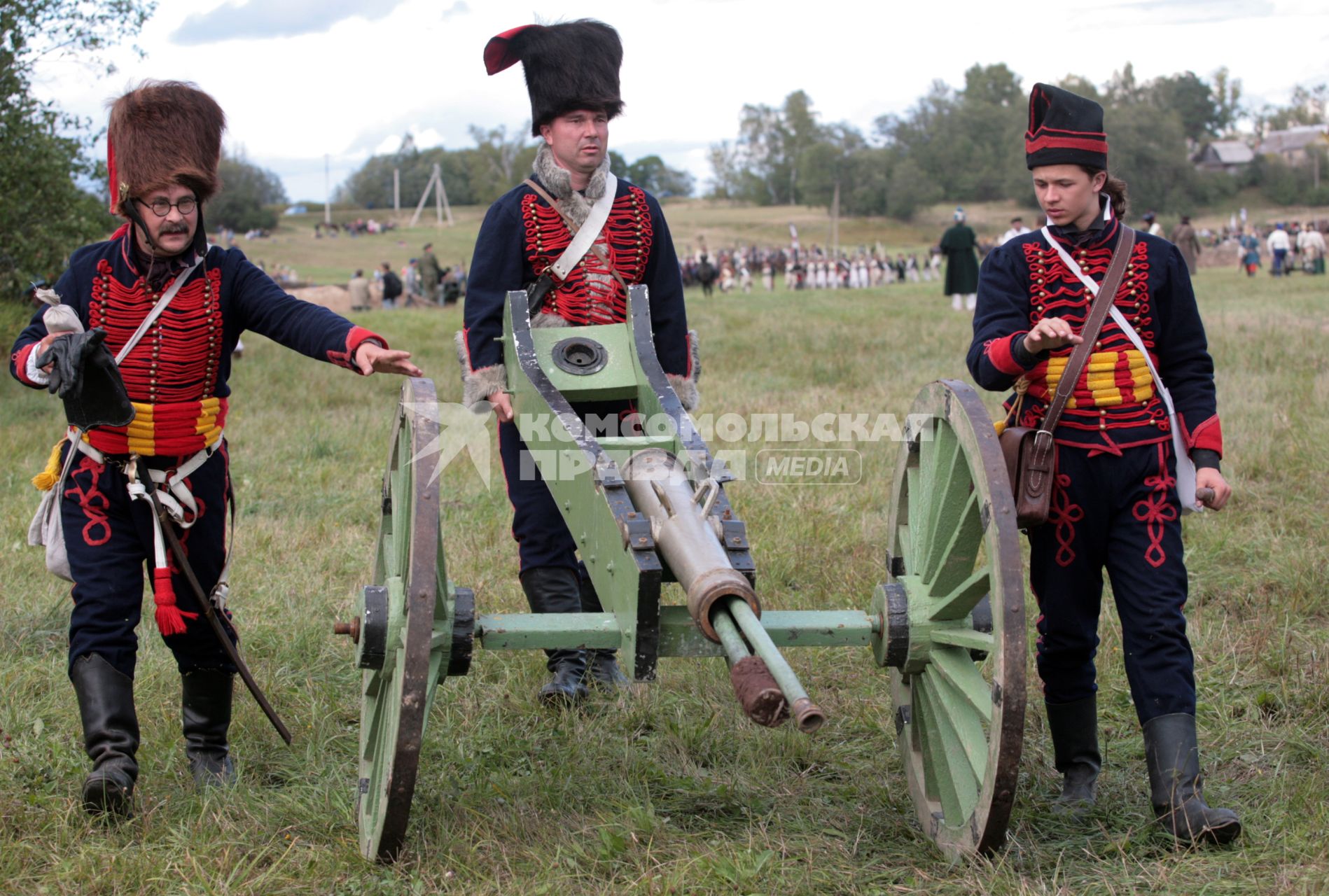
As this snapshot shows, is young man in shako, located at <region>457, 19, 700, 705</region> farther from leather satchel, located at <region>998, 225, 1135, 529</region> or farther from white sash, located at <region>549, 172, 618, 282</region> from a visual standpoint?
leather satchel, located at <region>998, 225, 1135, 529</region>

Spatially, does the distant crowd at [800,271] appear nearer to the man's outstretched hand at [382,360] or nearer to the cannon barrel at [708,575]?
the man's outstretched hand at [382,360]

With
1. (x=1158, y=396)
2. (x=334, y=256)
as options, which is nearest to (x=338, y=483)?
(x=1158, y=396)

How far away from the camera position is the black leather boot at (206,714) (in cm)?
409

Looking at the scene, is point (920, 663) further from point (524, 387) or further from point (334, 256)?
point (334, 256)

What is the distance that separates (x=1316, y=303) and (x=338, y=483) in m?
15.5

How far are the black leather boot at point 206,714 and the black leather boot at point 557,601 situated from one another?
1.04 metres

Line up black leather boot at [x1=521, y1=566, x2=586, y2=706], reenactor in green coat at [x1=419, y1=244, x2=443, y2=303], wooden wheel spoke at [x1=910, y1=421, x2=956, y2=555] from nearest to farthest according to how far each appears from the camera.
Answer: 1. wooden wheel spoke at [x1=910, y1=421, x2=956, y2=555]
2. black leather boot at [x1=521, y1=566, x2=586, y2=706]
3. reenactor in green coat at [x1=419, y1=244, x2=443, y2=303]

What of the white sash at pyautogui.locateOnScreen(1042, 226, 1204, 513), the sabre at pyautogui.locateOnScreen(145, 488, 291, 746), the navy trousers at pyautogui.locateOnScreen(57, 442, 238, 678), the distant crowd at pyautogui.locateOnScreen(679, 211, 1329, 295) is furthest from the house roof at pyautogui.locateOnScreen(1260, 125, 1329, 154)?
the navy trousers at pyautogui.locateOnScreen(57, 442, 238, 678)

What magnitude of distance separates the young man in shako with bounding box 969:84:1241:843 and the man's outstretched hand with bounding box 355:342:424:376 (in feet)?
5.03

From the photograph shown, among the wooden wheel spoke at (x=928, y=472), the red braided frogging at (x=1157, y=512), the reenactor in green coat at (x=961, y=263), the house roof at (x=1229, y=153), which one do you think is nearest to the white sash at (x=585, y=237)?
the wooden wheel spoke at (x=928, y=472)

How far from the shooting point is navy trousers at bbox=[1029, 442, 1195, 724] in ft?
11.4

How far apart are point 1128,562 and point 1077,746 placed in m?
0.60

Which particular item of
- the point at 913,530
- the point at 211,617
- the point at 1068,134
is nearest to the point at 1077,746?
the point at 913,530

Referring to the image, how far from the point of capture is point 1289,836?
131 inches
